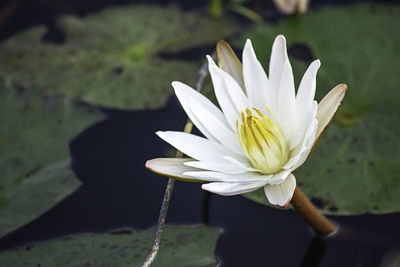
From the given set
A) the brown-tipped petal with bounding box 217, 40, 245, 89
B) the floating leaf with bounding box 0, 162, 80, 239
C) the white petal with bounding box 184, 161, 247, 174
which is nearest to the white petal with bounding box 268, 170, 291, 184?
the white petal with bounding box 184, 161, 247, 174

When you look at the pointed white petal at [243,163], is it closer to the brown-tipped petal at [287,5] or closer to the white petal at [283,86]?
the white petal at [283,86]

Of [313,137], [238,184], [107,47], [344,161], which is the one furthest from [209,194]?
[107,47]

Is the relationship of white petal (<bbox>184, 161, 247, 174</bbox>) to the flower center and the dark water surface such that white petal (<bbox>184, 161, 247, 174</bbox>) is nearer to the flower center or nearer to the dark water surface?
the flower center

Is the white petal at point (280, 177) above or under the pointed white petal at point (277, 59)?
under

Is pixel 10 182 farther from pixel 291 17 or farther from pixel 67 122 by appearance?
pixel 291 17

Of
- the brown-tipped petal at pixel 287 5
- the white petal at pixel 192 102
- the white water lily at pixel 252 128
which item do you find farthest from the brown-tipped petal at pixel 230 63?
the brown-tipped petal at pixel 287 5

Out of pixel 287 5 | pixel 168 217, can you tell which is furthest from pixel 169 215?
pixel 287 5

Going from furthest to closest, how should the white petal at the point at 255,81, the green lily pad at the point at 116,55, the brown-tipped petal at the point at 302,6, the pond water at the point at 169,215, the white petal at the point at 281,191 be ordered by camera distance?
the brown-tipped petal at the point at 302,6, the green lily pad at the point at 116,55, the pond water at the point at 169,215, the white petal at the point at 255,81, the white petal at the point at 281,191
